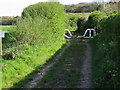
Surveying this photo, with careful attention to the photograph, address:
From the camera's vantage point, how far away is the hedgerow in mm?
9922

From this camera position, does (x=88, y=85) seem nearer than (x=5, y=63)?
Yes

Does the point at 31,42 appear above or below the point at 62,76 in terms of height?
above

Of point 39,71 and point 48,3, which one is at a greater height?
point 48,3

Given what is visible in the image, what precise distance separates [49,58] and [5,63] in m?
4.50

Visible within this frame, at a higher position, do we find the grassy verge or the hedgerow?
the hedgerow

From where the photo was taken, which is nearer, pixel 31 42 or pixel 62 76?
pixel 62 76

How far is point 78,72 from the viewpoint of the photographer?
33.8 feet

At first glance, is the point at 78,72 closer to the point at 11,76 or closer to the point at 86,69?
the point at 86,69

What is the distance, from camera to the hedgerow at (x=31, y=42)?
992cm

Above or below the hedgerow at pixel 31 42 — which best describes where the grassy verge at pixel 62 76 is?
below

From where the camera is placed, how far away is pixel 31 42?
16844mm

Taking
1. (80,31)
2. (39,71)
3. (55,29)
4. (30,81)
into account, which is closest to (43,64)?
(39,71)

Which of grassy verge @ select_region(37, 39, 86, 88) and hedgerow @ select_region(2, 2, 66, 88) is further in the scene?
hedgerow @ select_region(2, 2, 66, 88)

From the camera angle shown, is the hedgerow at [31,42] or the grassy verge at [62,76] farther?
the hedgerow at [31,42]
